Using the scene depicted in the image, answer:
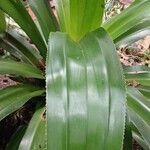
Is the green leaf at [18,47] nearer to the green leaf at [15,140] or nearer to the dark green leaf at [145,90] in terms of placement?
the green leaf at [15,140]

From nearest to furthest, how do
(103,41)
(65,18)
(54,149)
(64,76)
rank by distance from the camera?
(54,149), (64,76), (103,41), (65,18)

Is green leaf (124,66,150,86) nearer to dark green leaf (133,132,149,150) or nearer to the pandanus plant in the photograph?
the pandanus plant

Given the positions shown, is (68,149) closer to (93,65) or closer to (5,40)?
(93,65)

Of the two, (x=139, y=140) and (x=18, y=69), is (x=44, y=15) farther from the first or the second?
A: (x=139, y=140)

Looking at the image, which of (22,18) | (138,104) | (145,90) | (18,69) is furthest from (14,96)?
(145,90)

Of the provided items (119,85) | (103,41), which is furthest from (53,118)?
(103,41)
